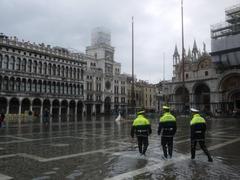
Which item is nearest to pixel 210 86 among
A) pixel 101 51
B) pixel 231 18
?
pixel 231 18

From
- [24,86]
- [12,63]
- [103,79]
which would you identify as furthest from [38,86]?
[103,79]

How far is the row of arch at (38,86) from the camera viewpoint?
177 feet

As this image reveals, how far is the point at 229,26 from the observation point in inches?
2437

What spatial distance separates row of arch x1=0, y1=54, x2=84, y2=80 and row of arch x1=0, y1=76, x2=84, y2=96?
6.76 ft

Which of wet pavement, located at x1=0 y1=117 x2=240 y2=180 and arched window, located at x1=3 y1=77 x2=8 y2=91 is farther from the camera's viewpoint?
arched window, located at x1=3 y1=77 x2=8 y2=91

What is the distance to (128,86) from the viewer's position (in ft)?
316

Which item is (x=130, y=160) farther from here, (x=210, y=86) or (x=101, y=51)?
(x=101, y=51)

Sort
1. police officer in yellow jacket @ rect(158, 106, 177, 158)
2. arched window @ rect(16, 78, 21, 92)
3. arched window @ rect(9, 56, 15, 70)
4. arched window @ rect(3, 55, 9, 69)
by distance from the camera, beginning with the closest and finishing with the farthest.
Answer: police officer in yellow jacket @ rect(158, 106, 177, 158), arched window @ rect(3, 55, 9, 69), arched window @ rect(9, 56, 15, 70), arched window @ rect(16, 78, 21, 92)

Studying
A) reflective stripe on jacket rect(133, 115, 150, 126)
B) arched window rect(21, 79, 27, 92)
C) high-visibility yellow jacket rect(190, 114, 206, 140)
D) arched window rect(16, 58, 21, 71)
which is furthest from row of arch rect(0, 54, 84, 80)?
high-visibility yellow jacket rect(190, 114, 206, 140)

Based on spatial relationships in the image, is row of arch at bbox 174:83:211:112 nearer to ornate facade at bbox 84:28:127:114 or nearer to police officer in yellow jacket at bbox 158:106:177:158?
ornate facade at bbox 84:28:127:114

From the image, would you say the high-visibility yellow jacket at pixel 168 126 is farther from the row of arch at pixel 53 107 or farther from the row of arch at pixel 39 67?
the row of arch at pixel 39 67

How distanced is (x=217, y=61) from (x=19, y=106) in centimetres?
4654

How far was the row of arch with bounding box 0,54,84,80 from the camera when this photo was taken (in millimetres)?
54094

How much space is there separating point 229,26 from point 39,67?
4498 centimetres
